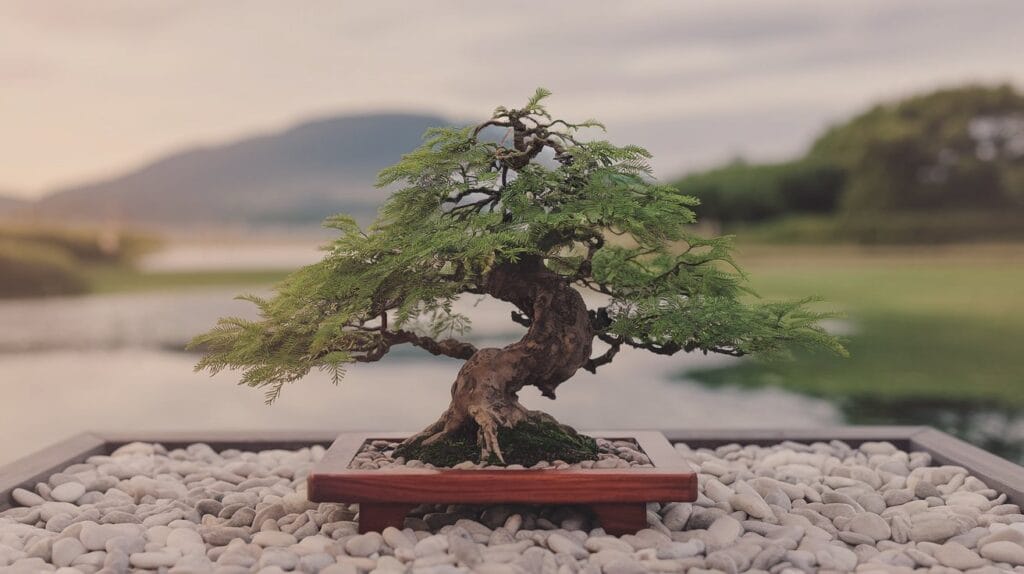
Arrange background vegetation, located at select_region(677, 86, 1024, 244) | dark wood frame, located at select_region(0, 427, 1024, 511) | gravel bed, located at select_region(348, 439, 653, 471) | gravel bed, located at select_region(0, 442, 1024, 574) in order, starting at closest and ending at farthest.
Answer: gravel bed, located at select_region(0, 442, 1024, 574)
gravel bed, located at select_region(348, 439, 653, 471)
dark wood frame, located at select_region(0, 427, 1024, 511)
background vegetation, located at select_region(677, 86, 1024, 244)

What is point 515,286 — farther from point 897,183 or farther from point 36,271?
point 897,183

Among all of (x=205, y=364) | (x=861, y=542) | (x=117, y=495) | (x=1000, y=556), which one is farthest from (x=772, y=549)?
(x=117, y=495)

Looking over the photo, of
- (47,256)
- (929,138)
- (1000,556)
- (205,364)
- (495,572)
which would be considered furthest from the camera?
(929,138)

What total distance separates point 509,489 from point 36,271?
536cm

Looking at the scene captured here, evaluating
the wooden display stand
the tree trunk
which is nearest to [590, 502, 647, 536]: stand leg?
the wooden display stand

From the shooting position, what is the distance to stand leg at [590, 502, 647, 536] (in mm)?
2846

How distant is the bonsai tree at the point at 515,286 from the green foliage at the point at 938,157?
571 cm

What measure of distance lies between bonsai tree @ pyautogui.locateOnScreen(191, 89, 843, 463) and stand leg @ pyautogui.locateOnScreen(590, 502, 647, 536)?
0.25 metres

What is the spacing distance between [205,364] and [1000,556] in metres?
2.33

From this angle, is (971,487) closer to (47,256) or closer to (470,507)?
(470,507)

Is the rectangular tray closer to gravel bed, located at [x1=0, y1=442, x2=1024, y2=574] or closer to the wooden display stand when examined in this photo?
the wooden display stand

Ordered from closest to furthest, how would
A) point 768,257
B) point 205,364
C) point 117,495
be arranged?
point 205,364, point 117,495, point 768,257

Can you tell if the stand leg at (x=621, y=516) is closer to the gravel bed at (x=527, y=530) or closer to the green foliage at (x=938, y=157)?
the gravel bed at (x=527, y=530)

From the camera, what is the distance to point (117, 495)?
3402mm
